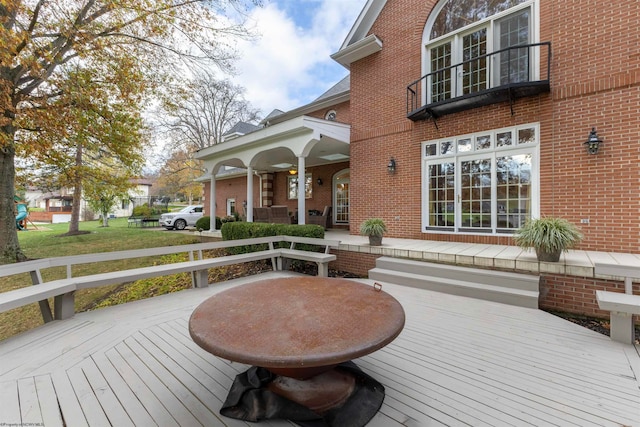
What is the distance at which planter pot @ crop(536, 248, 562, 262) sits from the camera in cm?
382

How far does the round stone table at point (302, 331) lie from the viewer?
→ 1.43 metres

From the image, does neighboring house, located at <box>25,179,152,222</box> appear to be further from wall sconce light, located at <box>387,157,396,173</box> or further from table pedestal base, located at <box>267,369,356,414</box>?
table pedestal base, located at <box>267,369,356,414</box>

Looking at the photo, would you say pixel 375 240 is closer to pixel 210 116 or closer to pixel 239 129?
pixel 239 129

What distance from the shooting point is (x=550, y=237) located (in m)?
3.78

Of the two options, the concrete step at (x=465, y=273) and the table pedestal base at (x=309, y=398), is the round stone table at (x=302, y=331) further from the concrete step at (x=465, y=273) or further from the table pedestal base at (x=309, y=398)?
the concrete step at (x=465, y=273)

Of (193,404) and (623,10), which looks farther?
(623,10)

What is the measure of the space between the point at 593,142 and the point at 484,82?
7.65ft

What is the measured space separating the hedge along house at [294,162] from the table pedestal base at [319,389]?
18.9 ft

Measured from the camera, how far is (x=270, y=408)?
1.76 meters

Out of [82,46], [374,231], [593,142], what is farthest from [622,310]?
[82,46]

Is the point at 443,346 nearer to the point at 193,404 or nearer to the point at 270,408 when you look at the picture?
the point at 270,408

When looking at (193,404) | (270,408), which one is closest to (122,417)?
(193,404)

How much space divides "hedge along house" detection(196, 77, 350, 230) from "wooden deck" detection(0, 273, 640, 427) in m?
5.24

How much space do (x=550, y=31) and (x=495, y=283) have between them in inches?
196
